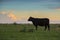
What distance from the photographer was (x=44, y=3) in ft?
4.99

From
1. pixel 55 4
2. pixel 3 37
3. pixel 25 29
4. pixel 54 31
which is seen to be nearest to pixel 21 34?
pixel 25 29

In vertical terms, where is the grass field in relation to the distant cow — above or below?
below

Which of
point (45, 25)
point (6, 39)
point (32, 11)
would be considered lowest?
point (6, 39)

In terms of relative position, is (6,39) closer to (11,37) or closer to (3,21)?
(11,37)

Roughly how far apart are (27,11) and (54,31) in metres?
0.34

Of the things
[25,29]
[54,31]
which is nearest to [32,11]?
[25,29]

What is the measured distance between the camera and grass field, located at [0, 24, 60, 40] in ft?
4.82

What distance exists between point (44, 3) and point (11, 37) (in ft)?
1.57

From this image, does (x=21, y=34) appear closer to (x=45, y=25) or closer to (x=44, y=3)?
(x=45, y=25)

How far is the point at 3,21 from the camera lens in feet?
4.90

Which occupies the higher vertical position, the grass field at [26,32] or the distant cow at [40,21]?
the distant cow at [40,21]

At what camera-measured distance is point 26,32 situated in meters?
1.50

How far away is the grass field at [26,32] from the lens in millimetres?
1469

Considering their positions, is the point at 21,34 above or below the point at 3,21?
below
